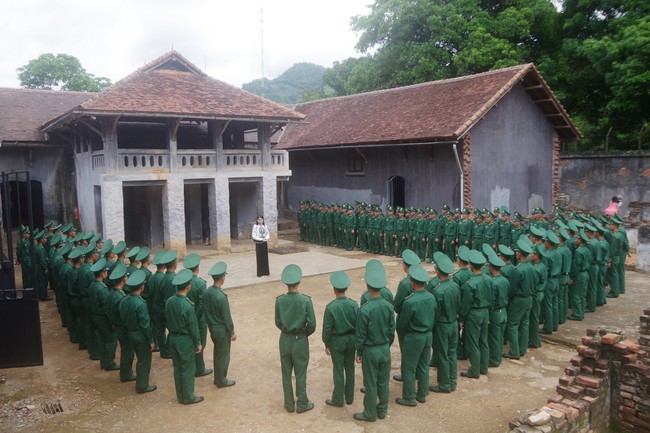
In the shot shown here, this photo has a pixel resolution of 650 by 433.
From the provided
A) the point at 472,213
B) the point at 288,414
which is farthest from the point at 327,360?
the point at 472,213

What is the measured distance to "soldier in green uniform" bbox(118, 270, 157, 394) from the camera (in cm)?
700

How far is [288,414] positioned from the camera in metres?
6.48

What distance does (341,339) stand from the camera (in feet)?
20.9

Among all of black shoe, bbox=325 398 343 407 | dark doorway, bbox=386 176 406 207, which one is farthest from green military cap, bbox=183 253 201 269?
dark doorway, bbox=386 176 406 207

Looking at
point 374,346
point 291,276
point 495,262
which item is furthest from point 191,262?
point 495,262

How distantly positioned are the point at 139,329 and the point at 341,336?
2.67m

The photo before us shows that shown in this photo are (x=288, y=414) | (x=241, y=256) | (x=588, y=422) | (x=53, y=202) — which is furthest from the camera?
(x=53, y=202)

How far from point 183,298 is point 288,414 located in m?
1.89

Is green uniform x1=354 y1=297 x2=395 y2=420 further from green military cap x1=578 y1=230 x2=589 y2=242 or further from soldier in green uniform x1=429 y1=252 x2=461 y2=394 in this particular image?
green military cap x1=578 y1=230 x2=589 y2=242

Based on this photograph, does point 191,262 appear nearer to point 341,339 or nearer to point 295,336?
point 295,336

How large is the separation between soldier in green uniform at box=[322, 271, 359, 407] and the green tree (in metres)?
33.4

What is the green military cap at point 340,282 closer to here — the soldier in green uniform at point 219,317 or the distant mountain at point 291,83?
the soldier in green uniform at point 219,317

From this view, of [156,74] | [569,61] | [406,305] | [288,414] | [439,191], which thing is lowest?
[288,414]

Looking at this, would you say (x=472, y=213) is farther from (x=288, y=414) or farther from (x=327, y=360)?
(x=288, y=414)
